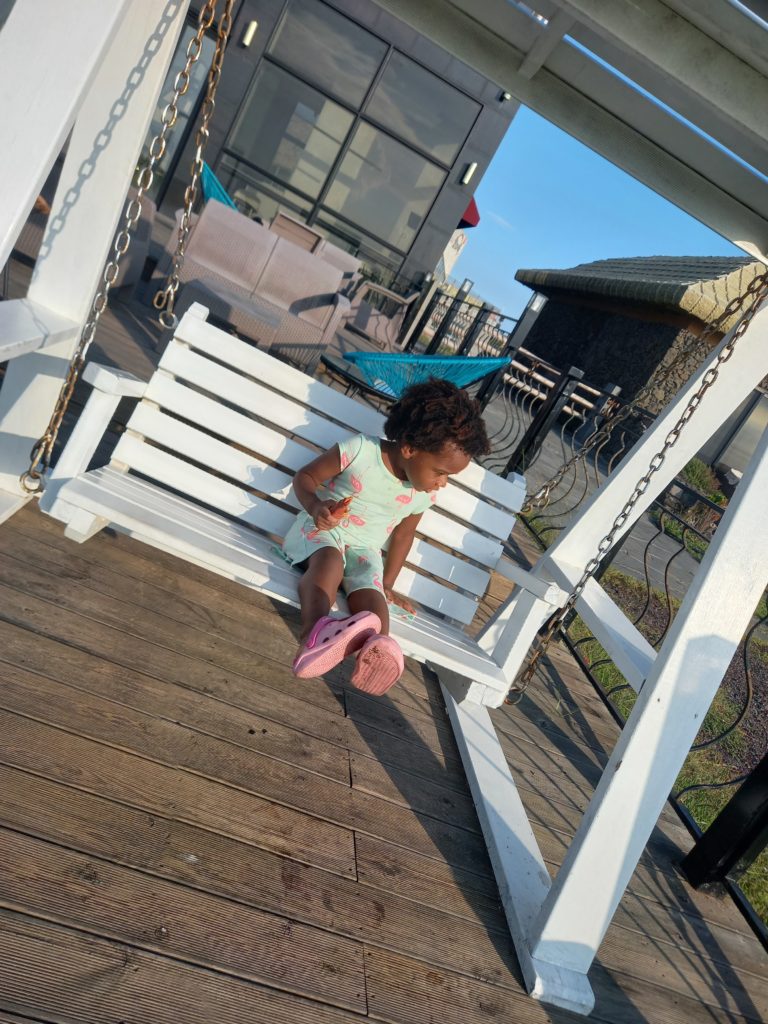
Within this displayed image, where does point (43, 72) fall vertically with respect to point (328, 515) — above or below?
above

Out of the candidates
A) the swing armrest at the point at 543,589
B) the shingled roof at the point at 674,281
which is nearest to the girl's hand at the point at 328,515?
the swing armrest at the point at 543,589

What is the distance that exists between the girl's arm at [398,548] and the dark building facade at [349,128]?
34.1ft

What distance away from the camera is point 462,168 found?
13414 mm

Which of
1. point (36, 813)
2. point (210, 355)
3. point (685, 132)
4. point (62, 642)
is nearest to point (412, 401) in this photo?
point (210, 355)

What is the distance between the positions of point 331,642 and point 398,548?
95cm

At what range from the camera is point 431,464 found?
296cm

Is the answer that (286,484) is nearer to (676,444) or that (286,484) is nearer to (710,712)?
(676,444)

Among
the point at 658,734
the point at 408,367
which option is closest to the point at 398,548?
the point at 658,734

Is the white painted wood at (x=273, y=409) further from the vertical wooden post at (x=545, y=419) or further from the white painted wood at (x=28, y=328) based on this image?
the vertical wooden post at (x=545, y=419)

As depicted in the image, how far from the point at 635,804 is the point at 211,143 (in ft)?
42.3

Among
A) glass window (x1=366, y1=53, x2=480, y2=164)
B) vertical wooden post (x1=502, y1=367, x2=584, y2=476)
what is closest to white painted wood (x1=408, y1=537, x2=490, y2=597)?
vertical wooden post (x1=502, y1=367, x2=584, y2=476)

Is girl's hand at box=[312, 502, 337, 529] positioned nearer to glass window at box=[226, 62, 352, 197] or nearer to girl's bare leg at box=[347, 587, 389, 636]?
girl's bare leg at box=[347, 587, 389, 636]

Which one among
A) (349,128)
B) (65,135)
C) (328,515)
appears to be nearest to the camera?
(65,135)

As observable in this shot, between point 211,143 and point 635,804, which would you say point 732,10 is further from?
point 211,143
